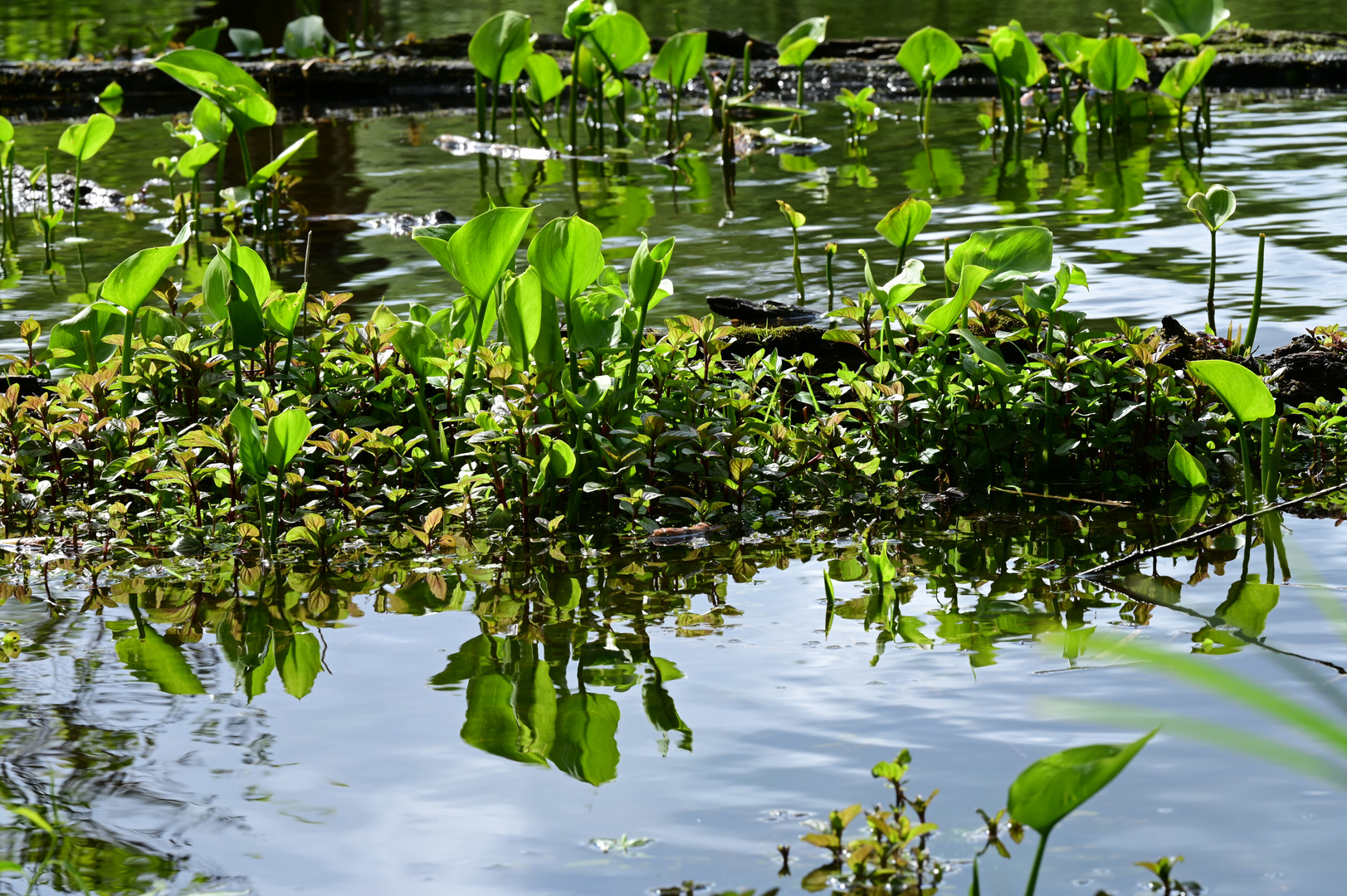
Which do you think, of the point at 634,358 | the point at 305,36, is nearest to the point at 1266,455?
the point at 634,358

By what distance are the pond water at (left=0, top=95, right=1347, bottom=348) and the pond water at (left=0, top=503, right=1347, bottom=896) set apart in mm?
2071

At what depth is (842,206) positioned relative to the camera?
668 centimetres

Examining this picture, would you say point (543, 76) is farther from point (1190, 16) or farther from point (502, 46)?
point (1190, 16)

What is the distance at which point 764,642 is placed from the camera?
8.07 ft

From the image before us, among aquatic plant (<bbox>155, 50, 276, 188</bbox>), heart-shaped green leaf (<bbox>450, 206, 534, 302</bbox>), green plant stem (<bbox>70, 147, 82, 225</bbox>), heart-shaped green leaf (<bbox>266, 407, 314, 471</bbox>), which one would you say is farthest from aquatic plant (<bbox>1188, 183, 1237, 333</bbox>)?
green plant stem (<bbox>70, 147, 82, 225</bbox>)

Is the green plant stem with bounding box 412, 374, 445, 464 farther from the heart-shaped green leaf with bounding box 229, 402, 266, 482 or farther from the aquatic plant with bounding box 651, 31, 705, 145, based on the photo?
the aquatic plant with bounding box 651, 31, 705, 145

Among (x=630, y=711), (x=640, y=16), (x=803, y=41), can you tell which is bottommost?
(x=630, y=711)

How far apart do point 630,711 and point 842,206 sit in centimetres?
487

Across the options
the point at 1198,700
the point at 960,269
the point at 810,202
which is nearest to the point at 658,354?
the point at 960,269

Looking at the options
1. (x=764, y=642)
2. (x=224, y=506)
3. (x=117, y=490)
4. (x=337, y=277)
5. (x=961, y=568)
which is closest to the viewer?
(x=764, y=642)

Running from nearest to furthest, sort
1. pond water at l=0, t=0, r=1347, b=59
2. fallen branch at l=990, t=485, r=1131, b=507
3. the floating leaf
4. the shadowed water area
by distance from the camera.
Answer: the shadowed water area < the floating leaf < fallen branch at l=990, t=485, r=1131, b=507 < pond water at l=0, t=0, r=1347, b=59

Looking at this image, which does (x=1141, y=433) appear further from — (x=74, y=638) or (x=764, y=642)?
(x=74, y=638)

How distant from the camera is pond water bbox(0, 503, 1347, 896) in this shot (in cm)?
179

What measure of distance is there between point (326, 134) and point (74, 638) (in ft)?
26.1
